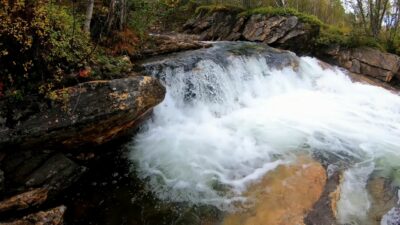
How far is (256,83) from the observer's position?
1156cm

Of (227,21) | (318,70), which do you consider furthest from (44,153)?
(227,21)

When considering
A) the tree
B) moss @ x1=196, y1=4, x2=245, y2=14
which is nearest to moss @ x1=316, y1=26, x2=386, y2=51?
the tree

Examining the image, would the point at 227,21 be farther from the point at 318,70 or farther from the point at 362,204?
the point at 362,204

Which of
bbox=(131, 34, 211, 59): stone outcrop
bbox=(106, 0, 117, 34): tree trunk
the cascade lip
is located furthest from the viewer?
bbox=(131, 34, 211, 59): stone outcrop

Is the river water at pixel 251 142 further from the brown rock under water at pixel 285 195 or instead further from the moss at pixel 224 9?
the moss at pixel 224 9

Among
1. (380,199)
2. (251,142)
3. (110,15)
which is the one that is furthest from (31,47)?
(380,199)

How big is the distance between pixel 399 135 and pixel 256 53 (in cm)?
588

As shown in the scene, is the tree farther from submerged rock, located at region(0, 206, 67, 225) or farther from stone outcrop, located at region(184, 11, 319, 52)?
submerged rock, located at region(0, 206, 67, 225)

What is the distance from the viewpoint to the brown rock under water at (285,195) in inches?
206

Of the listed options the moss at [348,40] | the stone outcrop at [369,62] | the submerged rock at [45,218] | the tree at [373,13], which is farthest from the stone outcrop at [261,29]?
the submerged rock at [45,218]

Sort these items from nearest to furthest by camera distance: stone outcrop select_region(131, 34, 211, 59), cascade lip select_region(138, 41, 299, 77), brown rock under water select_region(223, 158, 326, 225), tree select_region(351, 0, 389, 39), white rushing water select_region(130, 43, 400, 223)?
1. brown rock under water select_region(223, 158, 326, 225)
2. white rushing water select_region(130, 43, 400, 223)
3. cascade lip select_region(138, 41, 299, 77)
4. stone outcrop select_region(131, 34, 211, 59)
5. tree select_region(351, 0, 389, 39)

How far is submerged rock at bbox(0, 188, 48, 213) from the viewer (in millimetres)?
5146

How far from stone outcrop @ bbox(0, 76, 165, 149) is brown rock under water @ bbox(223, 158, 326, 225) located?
295 cm

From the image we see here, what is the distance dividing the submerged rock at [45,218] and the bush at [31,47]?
6.96 feet
